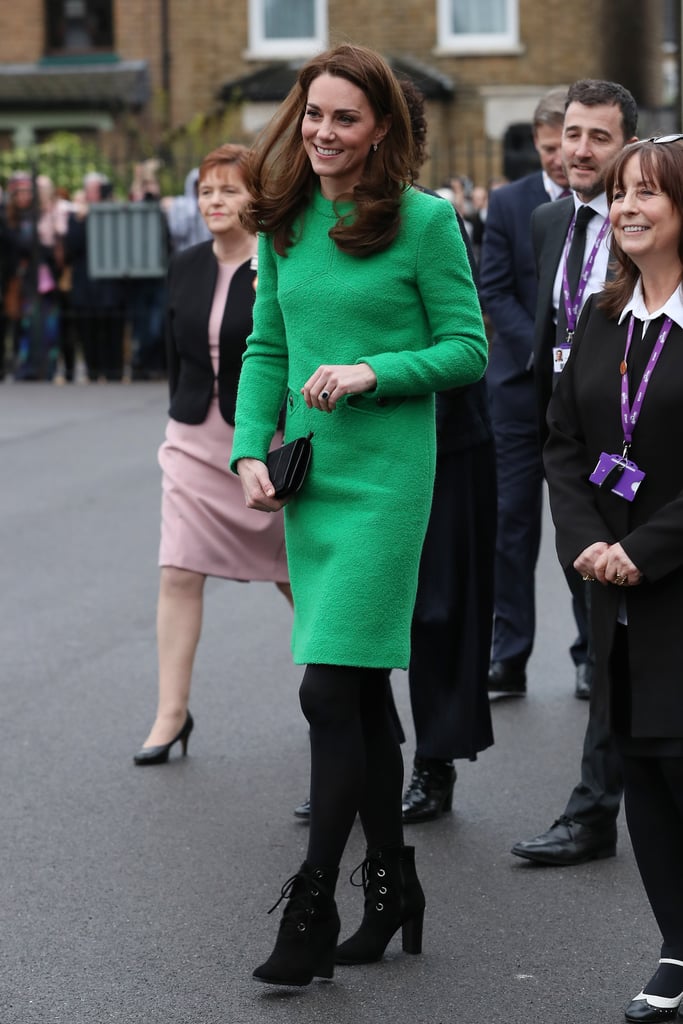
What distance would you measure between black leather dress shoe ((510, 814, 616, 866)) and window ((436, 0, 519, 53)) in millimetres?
25568

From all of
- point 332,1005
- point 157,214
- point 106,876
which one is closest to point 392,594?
point 332,1005

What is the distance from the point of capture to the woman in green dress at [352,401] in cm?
399

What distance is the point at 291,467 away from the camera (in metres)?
4.02

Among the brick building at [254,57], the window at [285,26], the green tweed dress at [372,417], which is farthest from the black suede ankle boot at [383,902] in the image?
the window at [285,26]

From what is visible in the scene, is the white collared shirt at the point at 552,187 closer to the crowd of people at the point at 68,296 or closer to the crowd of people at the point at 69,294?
the crowd of people at the point at 68,296

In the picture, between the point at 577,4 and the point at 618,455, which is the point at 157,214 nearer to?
the point at 577,4

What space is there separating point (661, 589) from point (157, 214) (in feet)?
54.2

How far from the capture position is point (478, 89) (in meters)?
29.3

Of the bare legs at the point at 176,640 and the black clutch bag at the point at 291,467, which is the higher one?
the black clutch bag at the point at 291,467

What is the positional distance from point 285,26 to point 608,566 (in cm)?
2722

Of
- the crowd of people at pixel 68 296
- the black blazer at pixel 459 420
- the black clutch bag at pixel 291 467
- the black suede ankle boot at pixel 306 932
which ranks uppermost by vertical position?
the black clutch bag at pixel 291 467

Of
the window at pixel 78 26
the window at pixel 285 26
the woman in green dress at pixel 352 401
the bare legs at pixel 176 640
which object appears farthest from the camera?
the window at pixel 78 26

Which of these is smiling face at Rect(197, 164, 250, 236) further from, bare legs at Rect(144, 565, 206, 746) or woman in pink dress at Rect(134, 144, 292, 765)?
bare legs at Rect(144, 565, 206, 746)

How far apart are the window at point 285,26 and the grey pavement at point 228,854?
2212 cm
